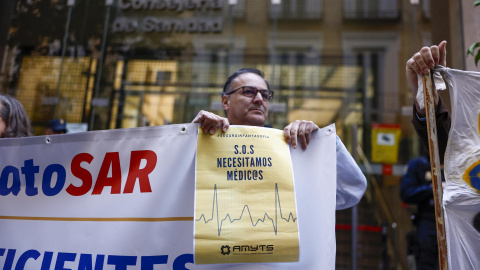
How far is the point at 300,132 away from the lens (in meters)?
1.79

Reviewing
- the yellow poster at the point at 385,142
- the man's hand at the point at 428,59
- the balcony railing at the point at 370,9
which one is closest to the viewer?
the man's hand at the point at 428,59

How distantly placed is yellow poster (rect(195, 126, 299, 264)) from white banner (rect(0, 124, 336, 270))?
0.25ft

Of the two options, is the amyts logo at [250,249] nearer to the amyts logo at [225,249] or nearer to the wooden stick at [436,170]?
the amyts logo at [225,249]

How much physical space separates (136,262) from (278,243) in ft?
1.94

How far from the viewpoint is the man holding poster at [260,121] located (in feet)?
5.79

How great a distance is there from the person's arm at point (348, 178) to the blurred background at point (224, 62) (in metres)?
4.71

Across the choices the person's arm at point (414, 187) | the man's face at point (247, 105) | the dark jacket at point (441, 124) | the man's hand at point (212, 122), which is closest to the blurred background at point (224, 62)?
the person's arm at point (414, 187)

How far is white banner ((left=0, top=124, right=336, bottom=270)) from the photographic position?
5.63 ft

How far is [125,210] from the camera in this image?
1821mm

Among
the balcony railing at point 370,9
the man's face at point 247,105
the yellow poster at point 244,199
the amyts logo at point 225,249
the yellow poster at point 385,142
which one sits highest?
the balcony railing at point 370,9

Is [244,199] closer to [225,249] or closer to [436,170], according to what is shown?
[225,249]

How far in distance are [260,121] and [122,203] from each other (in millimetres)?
714

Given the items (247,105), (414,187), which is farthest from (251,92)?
(414,187)

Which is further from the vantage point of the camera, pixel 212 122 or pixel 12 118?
pixel 12 118
